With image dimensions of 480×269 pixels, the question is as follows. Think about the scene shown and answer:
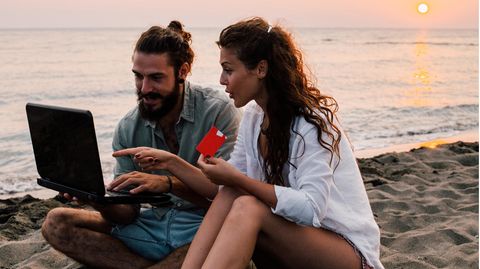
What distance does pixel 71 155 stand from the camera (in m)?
3.12

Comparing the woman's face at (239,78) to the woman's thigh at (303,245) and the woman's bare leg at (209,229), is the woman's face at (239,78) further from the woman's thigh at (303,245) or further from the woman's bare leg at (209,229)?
the woman's thigh at (303,245)

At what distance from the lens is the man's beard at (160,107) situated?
3.54m

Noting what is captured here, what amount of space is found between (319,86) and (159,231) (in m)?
17.3

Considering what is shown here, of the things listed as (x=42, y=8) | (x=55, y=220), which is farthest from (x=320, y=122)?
(x=42, y=8)

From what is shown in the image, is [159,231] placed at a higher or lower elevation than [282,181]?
lower

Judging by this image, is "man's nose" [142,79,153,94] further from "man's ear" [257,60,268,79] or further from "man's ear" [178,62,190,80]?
"man's ear" [257,60,268,79]

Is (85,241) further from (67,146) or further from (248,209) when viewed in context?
(248,209)

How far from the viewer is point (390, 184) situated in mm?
6047

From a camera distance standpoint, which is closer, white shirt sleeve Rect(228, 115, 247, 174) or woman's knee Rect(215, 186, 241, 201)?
woman's knee Rect(215, 186, 241, 201)

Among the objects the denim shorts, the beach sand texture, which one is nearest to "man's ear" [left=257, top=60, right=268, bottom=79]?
the denim shorts

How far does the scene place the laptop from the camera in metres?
3.01

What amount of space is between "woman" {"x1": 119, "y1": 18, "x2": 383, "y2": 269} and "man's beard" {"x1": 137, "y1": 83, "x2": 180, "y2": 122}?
417mm

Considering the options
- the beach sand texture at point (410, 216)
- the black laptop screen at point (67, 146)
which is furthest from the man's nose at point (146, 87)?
the beach sand texture at point (410, 216)

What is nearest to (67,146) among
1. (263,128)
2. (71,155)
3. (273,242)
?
(71,155)
